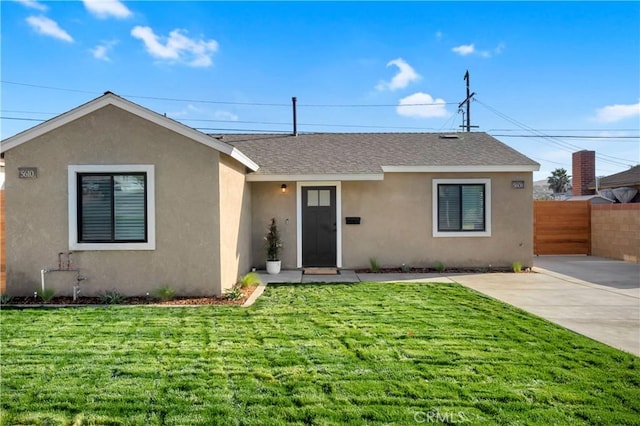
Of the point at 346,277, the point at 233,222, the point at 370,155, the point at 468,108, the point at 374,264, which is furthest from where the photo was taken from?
the point at 468,108

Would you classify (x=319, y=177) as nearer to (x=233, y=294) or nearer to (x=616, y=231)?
(x=233, y=294)

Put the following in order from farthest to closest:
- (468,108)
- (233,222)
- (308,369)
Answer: (468,108) < (233,222) < (308,369)

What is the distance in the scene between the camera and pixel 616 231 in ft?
44.6

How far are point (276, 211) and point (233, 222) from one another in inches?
97.9

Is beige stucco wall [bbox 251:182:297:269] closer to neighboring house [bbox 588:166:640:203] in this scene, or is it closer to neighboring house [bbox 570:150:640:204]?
neighboring house [bbox 570:150:640:204]

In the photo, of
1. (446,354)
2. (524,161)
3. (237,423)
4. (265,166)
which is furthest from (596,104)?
(237,423)

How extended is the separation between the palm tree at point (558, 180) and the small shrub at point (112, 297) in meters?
66.7

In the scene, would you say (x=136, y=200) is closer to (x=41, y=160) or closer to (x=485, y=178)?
(x=41, y=160)

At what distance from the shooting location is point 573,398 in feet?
11.1

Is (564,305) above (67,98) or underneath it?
underneath

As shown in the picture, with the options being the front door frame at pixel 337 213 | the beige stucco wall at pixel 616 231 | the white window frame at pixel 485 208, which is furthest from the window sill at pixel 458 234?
the beige stucco wall at pixel 616 231

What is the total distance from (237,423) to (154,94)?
21.4m

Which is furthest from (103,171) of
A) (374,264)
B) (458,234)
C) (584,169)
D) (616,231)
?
(584,169)

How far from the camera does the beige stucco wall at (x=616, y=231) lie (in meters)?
12.8
